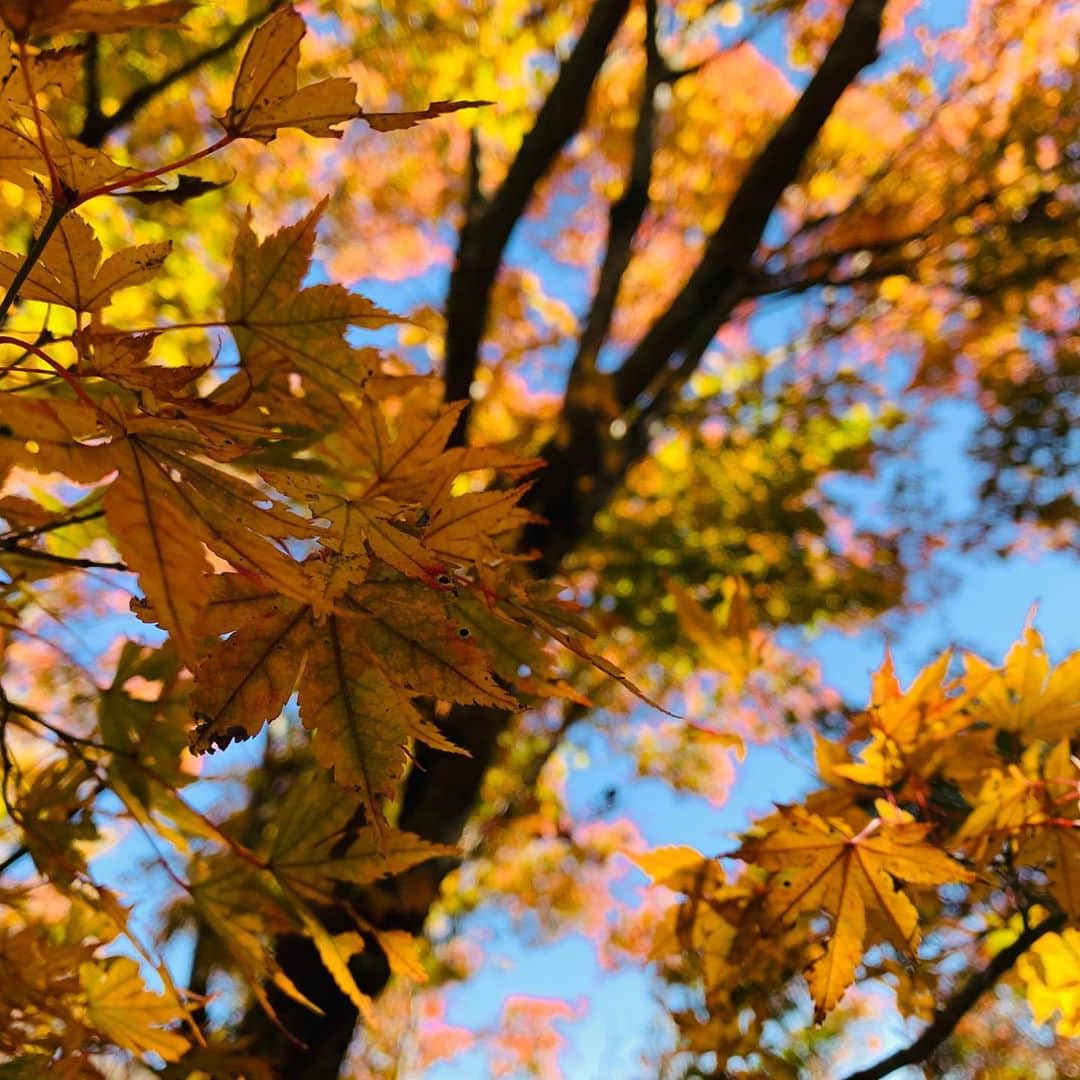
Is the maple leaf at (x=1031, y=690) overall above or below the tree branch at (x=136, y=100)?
below

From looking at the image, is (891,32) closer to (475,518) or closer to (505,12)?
(505,12)

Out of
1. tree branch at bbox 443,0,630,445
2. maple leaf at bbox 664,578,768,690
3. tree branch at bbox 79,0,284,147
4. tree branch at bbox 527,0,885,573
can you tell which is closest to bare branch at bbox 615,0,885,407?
tree branch at bbox 527,0,885,573

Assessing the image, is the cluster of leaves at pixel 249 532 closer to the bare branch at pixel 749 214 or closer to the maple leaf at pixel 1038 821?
the maple leaf at pixel 1038 821

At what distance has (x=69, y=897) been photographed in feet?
2.25

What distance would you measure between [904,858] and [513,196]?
5.90 feet

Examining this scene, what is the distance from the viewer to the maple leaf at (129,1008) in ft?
2.44

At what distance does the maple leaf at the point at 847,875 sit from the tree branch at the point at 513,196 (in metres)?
1.19

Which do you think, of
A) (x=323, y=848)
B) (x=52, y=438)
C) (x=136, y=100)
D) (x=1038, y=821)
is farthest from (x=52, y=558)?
(x=136, y=100)

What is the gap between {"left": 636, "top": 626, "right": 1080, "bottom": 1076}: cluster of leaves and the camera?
0.65 metres

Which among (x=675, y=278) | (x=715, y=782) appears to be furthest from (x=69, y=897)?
(x=715, y=782)

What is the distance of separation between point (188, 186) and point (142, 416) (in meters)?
0.21

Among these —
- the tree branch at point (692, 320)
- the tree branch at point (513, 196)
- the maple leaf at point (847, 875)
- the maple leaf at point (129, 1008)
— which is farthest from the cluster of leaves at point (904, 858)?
the tree branch at point (692, 320)

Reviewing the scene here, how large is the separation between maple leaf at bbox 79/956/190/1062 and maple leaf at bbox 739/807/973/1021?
21.3 inches

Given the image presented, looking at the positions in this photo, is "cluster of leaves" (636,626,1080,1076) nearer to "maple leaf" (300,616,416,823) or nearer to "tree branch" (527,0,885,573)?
"maple leaf" (300,616,416,823)
